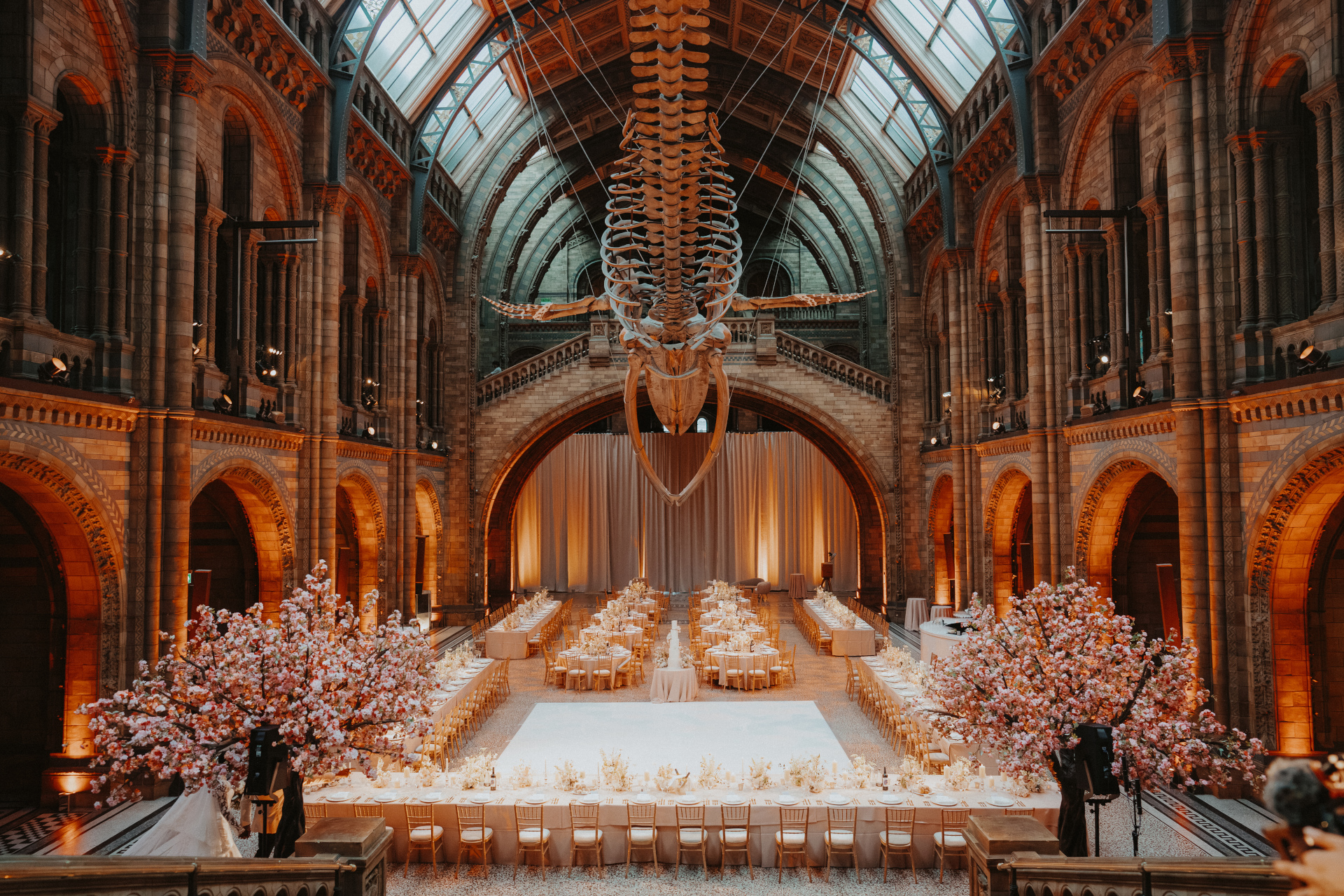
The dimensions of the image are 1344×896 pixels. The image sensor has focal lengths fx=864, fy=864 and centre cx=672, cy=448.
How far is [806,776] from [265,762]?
16.6ft

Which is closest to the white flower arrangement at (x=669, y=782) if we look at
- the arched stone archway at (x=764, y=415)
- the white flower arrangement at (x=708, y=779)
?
the white flower arrangement at (x=708, y=779)

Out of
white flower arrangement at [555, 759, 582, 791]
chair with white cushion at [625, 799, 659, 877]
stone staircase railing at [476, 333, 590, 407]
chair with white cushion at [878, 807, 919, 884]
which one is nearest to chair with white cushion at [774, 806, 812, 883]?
chair with white cushion at [878, 807, 919, 884]

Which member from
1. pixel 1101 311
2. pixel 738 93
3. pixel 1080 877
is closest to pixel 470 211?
pixel 738 93

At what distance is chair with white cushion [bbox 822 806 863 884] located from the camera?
26.3ft

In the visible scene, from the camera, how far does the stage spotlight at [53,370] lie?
902cm

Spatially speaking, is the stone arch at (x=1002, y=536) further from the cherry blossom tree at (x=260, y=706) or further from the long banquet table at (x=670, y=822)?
the cherry blossom tree at (x=260, y=706)

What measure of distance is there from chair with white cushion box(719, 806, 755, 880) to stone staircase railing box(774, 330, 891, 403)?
54.1ft

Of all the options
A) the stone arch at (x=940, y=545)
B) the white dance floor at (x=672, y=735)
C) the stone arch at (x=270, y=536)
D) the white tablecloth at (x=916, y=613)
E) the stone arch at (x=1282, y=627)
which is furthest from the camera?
the stone arch at (x=940, y=545)

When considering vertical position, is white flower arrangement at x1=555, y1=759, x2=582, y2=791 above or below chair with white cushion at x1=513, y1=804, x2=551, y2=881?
above

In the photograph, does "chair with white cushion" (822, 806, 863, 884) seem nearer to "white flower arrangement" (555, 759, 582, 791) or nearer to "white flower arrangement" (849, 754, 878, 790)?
"white flower arrangement" (849, 754, 878, 790)

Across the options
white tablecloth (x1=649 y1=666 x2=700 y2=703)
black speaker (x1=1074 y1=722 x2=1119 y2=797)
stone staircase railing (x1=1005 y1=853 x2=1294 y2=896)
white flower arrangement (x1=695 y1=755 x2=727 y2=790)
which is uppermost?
black speaker (x1=1074 y1=722 x2=1119 y2=797)

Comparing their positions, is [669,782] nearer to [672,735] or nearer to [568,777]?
[568,777]

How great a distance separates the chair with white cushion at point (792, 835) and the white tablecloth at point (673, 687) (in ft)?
22.3

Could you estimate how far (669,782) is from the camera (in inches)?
343
